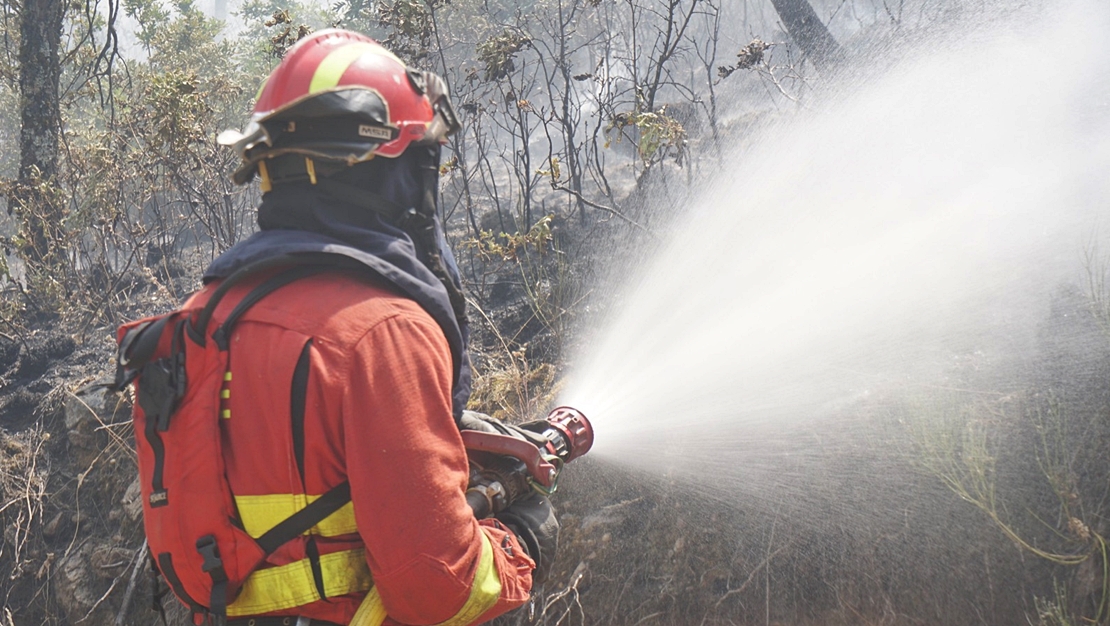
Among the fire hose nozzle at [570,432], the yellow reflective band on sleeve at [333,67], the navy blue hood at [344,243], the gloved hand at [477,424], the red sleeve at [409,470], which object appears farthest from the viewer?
the fire hose nozzle at [570,432]

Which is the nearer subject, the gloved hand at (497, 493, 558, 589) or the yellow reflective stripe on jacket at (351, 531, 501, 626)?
the yellow reflective stripe on jacket at (351, 531, 501, 626)

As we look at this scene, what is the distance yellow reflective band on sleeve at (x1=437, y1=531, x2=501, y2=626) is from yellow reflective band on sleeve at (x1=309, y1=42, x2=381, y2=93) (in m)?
1.07

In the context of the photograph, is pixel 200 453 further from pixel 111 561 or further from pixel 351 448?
pixel 111 561

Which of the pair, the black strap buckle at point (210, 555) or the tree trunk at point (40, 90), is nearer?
the black strap buckle at point (210, 555)

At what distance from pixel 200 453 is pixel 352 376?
38cm

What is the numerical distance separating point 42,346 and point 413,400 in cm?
544

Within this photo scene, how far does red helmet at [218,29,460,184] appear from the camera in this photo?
1805 mm

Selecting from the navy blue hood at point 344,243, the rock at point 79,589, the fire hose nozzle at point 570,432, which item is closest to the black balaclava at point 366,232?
the navy blue hood at point 344,243

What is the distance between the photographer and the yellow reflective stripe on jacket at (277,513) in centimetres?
168

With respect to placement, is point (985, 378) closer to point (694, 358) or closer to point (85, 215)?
point (694, 358)

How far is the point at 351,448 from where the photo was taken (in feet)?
5.27

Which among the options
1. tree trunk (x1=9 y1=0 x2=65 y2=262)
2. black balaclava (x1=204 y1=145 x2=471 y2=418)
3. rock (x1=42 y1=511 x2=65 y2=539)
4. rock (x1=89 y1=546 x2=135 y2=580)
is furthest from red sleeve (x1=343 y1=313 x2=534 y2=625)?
tree trunk (x1=9 y1=0 x2=65 y2=262)

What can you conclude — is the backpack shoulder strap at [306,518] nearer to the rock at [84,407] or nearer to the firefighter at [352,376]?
the firefighter at [352,376]

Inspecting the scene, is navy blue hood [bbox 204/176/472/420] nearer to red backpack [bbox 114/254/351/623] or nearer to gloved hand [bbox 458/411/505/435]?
red backpack [bbox 114/254/351/623]
